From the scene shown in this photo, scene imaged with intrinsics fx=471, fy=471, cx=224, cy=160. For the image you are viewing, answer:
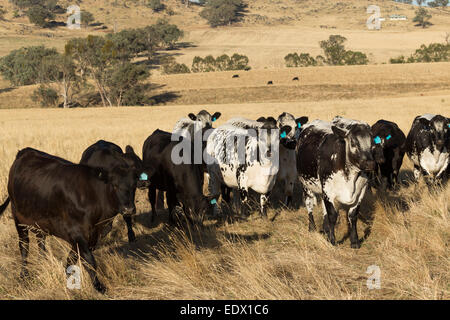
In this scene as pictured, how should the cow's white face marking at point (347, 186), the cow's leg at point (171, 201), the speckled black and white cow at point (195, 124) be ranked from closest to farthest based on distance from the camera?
the cow's white face marking at point (347, 186), the cow's leg at point (171, 201), the speckled black and white cow at point (195, 124)

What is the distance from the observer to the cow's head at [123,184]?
5625mm

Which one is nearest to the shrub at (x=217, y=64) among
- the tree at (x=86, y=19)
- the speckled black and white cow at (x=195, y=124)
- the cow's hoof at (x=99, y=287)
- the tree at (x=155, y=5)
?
the tree at (x=86, y=19)

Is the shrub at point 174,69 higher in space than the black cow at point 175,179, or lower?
higher

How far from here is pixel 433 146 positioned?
1041 centimetres

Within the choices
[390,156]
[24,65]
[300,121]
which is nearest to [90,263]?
[300,121]

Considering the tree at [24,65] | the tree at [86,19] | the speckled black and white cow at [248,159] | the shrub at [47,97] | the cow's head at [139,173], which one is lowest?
the shrub at [47,97]

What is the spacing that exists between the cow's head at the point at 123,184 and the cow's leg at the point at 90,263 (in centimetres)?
70

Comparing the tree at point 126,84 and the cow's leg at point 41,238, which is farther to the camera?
the tree at point 126,84

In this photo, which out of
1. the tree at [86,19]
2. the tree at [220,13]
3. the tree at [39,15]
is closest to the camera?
the tree at [39,15]

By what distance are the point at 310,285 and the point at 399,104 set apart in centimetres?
3301

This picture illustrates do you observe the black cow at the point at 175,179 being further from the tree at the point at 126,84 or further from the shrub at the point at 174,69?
the shrub at the point at 174,69

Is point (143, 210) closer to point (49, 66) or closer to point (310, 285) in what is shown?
point (310, 285)

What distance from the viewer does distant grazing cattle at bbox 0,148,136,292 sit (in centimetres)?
569
